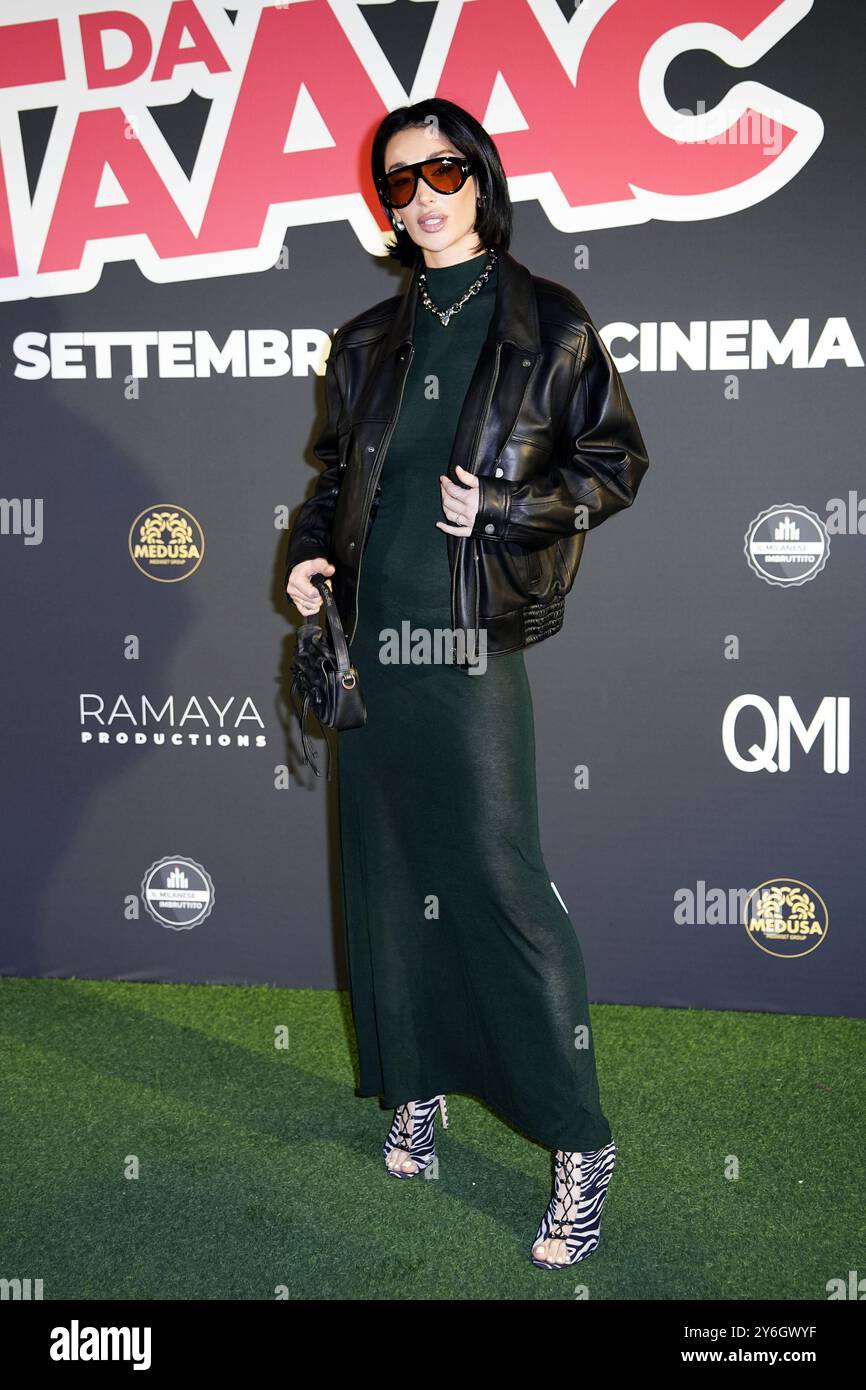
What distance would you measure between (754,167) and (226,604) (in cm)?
172

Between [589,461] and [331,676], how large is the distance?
1.88 feet

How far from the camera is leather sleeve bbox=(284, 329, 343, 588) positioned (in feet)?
7.48

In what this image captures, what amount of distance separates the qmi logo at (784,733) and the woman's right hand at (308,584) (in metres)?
1.35

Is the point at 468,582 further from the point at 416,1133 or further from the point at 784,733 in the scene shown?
the point at 784,733

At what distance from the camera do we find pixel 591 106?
2992mm

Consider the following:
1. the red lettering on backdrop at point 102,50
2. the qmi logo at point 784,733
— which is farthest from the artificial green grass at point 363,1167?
the red lettering on backdrop at point 102,50

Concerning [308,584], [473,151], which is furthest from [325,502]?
[473,151]

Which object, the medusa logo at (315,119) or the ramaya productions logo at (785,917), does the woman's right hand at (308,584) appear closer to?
the medusa logo at (315,119)

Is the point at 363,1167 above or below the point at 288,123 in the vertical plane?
below

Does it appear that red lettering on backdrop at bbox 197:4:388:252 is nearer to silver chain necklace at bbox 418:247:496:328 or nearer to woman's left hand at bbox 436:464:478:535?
silver chain necklace at bbox 418:247:496:328

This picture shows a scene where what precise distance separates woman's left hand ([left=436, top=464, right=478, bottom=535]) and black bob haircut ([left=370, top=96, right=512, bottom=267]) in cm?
45

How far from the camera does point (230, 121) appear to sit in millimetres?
3145

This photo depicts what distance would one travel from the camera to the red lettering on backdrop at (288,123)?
121 inches

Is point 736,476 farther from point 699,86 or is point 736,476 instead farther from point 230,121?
point 230,121
